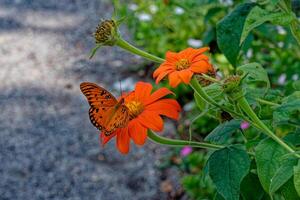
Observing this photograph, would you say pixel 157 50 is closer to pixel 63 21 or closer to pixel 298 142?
pixel 63 21

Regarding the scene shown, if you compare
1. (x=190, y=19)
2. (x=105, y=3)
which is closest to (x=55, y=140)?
(x=190, y=19)

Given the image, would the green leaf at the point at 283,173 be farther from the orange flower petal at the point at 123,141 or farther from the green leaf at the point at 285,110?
the orange flower petal at the point at 123,141

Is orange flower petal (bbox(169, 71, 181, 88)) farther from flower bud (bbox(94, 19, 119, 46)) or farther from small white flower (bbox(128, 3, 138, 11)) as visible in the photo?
small white flower (bbox(128, 3, 138, 11))

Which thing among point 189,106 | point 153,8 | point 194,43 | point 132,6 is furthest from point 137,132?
point 132,6

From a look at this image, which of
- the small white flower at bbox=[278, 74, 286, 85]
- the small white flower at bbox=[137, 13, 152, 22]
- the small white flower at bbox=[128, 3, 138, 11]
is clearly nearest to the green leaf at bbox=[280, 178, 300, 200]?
the small white flower at bbox=[278, 74, 286, 85]

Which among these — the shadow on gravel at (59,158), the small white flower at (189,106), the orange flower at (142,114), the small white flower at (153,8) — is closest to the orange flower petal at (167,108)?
the orange flower at (142,114)

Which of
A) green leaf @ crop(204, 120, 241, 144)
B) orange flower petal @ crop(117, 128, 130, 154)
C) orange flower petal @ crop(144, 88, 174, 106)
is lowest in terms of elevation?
green leaf @ crop(204, 120, 241, 144)
